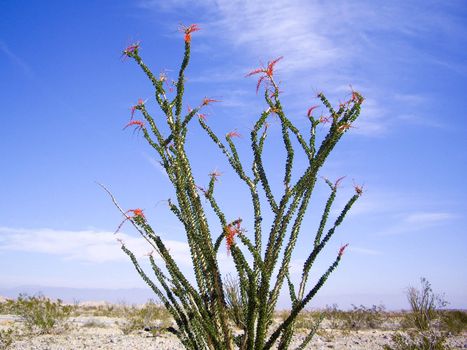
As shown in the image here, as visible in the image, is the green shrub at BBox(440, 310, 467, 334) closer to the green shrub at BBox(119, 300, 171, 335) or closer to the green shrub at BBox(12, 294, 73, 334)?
the green shrub at BBox(119, 300, 171, 335)

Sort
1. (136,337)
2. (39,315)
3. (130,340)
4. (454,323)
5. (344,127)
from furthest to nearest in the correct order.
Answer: (454,323), (39,315), (136,337), (130,340), (344,127)

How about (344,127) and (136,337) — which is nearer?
(344,127)

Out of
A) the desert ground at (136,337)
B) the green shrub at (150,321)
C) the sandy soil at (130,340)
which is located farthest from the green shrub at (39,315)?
the green shrub at (150,321)

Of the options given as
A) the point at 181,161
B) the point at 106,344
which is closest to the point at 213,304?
the point at 181,161

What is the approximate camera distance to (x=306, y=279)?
3.42 m

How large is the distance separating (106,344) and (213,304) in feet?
24.0

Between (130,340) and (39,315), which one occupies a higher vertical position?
(39,315)

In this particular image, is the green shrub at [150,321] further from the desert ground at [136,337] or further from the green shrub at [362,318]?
the green shrub at [362,318]

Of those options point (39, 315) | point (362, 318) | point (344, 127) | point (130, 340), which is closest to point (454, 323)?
A: point (362, 318)

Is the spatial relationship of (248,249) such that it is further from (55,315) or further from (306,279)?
(55,315)

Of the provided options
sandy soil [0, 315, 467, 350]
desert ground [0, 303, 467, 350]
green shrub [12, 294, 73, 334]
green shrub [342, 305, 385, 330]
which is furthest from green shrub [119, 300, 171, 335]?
green shrub [342, 305, 385, 330]

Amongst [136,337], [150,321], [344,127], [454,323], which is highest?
[344,127]

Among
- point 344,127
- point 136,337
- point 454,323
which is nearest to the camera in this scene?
point 344,127

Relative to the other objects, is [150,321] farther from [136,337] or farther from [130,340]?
[130,340]
